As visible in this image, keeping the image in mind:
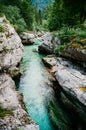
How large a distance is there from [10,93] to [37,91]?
3492mm

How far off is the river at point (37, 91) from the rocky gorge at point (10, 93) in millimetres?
1234

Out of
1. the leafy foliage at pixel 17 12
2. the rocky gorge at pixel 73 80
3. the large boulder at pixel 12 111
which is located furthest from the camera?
the leafy foliage at pixel 17 12

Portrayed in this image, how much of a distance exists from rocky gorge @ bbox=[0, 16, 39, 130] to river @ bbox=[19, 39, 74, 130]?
1234 mm

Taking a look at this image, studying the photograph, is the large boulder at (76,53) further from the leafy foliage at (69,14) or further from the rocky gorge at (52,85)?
the leafy foliage at (69,14)

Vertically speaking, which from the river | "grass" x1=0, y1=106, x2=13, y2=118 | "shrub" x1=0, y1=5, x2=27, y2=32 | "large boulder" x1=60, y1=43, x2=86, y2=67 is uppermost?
"shrub" x1=0, y1=5, x2=27, y2=32

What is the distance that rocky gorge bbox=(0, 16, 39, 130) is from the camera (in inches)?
433

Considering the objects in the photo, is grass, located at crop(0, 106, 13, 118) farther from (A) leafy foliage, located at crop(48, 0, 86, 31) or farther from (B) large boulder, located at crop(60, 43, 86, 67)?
(A) leafy foliage, located at crop(48, 0, 86, 31)

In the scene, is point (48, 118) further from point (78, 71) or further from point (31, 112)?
point (78, 71)

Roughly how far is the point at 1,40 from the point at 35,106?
6.66 m

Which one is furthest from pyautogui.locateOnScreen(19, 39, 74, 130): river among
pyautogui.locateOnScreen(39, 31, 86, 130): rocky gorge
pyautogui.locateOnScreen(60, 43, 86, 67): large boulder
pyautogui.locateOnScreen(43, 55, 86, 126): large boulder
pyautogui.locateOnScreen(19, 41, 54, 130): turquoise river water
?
pyautogui.locateOnScreen(60, 43, 86, 67): large boulder

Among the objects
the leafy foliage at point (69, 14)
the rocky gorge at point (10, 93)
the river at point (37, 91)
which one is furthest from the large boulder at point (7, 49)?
the leafy foliage at point (69, 14)

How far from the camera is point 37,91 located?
1752 centimetres

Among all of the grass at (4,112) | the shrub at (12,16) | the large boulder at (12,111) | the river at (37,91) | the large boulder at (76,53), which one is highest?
the shrub at (12,16)

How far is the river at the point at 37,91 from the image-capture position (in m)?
14.0
